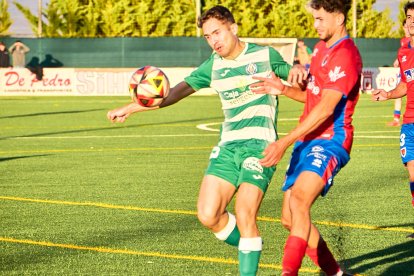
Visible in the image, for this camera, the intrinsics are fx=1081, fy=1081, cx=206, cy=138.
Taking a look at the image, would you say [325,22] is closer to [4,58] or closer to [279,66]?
[279,66]

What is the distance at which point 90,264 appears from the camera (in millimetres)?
9008

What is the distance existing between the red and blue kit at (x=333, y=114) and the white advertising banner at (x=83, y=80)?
119 feet

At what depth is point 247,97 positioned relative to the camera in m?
8.19

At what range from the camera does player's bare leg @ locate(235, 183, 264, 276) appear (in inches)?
303

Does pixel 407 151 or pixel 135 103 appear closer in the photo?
pixel 135 103

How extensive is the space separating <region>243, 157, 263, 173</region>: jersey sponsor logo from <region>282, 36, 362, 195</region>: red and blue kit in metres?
0.26

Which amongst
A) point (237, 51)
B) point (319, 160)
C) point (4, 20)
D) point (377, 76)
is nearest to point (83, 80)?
point (377, 76)

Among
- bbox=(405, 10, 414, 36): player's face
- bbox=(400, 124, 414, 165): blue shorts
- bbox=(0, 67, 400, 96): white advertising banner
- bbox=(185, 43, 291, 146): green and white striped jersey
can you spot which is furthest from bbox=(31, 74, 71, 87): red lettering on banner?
bbox=(185, 43, 291, 146): green and white striped jersey

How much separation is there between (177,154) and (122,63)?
30390 mm

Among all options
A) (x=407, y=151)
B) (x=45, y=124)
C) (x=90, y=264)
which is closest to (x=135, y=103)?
(x=90, y=264)

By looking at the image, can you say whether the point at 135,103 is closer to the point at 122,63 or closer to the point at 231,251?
the point at 231,251

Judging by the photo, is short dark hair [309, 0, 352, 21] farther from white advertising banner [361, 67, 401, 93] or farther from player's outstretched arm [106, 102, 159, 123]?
white advertising banner [361, 67, 401, 93]

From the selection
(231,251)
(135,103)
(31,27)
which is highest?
(135,103)

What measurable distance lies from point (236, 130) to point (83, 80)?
37283 millimetres
